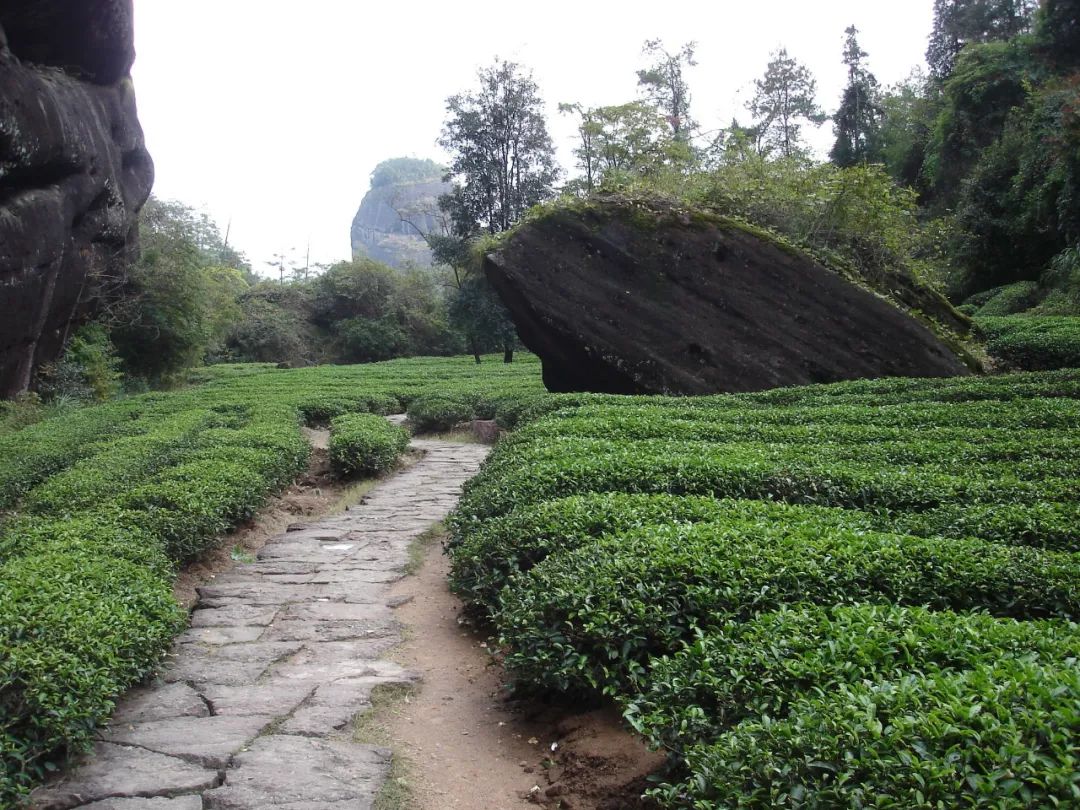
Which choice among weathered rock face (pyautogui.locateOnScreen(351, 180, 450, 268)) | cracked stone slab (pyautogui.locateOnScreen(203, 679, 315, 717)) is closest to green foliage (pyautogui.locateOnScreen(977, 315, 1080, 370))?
cracked stone slab (pyautogui.locateOnScreen(203, 679, 315, 717))

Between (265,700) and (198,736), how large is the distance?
402 mm

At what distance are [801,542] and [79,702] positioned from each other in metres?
3.29

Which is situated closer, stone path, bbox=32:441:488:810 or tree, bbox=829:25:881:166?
stone path, bbox=32:441:488:810

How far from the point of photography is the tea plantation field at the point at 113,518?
3135 mm

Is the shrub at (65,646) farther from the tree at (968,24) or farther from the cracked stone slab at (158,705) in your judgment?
the tree at (968,24)

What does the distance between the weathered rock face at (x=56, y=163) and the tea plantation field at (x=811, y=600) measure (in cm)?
1039

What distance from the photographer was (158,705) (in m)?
3.81

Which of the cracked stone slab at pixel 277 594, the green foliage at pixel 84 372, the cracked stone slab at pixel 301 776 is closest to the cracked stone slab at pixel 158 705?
the cracked stone slab at pixel 301 776

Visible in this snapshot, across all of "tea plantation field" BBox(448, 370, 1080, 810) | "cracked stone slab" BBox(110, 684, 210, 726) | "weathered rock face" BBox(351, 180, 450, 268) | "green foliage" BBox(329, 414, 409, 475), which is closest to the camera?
"tea plantation field" BBox(448, 370, 1080, 810)

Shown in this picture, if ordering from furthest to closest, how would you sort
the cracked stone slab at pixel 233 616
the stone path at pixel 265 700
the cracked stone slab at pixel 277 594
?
the cracked stone slab at pixel 277 594
the cracked stone slab at pixel 233 616
the stone path at pixel 265 700

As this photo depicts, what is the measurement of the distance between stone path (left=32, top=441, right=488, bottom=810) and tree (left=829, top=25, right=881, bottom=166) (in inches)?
1444

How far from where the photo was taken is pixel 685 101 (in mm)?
36781

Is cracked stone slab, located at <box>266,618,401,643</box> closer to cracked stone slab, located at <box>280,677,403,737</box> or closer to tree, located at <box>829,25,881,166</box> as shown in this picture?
cracked stone slab, located at <box>280,677,403,737</box>

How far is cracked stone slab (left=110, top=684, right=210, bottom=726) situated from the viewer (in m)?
3.68
